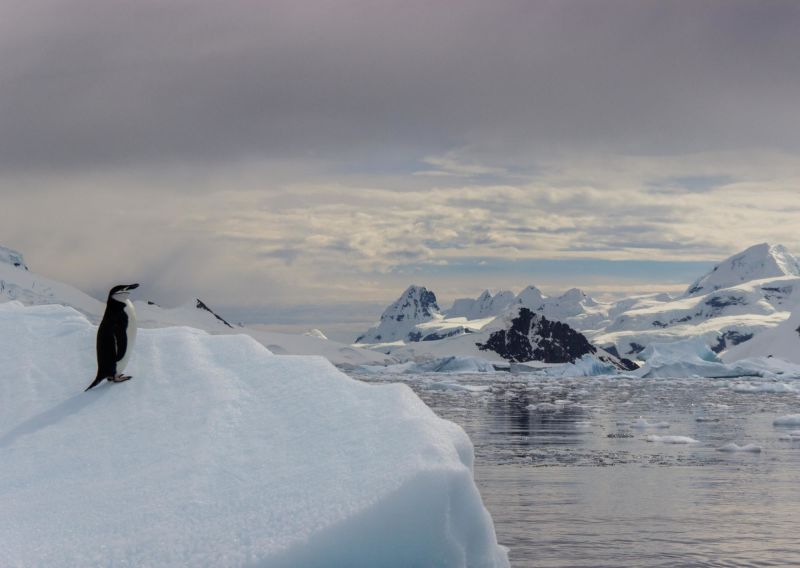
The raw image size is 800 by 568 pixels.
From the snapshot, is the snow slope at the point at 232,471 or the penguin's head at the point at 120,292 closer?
the snow slope at the point at 232,471

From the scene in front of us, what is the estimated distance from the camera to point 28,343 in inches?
342

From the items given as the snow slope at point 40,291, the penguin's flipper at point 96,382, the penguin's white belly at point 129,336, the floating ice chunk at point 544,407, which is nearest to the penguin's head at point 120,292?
the penguin's white belly at point 129,336

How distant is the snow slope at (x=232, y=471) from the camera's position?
5.03 m

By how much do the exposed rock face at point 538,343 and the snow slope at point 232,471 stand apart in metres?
155

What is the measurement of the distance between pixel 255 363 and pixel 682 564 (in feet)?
13.2

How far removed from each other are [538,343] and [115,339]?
562 feet

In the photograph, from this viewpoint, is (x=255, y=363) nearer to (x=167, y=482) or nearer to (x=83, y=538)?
(x=167, y=482)

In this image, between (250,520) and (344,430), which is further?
(344,430)

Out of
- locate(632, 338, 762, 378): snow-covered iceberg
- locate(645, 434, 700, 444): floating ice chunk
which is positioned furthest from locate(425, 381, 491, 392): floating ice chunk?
locate(632, 338, 762, 378): snow-covered iceberg

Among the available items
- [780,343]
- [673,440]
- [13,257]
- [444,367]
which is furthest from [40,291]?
[780,343]

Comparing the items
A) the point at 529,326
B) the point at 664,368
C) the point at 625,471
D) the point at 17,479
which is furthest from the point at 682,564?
the point at 529,326

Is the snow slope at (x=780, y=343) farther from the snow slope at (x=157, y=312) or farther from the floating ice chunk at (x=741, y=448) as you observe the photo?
the floating ice chunk at (x=741, y=448)

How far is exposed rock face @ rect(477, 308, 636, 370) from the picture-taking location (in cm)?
16488

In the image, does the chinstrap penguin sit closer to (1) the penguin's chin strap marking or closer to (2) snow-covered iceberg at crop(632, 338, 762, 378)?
(1) the penguin's chin strap marking
